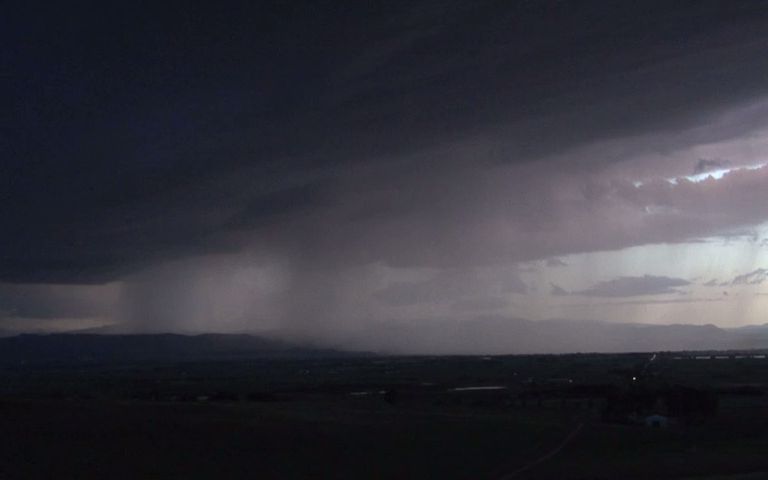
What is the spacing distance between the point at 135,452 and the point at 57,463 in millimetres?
4638

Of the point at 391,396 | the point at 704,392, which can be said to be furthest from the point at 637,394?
the point at 391,396

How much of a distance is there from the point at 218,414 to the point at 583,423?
25279mm

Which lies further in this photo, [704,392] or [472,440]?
[704,392]

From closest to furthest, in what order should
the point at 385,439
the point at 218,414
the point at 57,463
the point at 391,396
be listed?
the point at 57,463, the point at 385,439, the point at 218,414, the point at 391,396

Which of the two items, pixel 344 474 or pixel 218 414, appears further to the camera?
pixel 218 414

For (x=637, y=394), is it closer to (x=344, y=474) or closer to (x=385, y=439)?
(x=385, y=439)

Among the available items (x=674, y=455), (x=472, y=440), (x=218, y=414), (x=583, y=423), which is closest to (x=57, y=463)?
(x=218, y=414)

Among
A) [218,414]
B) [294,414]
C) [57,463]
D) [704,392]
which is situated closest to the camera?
[57,463]

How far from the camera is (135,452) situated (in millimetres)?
42438

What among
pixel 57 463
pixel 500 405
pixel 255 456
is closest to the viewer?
pixel 57 463

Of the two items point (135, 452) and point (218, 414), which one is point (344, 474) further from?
point (218, 414)

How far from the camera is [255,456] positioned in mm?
44750

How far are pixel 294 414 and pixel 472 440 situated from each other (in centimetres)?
1386

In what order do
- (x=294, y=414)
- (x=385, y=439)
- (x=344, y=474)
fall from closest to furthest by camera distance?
(x=344, y=474) < (x=385, y=439) < (x=294, y=414)
